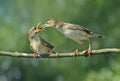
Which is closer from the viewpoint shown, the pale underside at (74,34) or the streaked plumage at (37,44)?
the streaked plumage at (37,44)

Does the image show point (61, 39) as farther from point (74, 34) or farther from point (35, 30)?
point (35, 30)

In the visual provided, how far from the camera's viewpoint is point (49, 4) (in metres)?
40.8

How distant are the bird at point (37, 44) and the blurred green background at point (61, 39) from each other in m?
18.6

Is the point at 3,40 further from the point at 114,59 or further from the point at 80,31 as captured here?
the point at 80,31

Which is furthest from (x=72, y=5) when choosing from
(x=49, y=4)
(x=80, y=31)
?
(x=80, y=31)

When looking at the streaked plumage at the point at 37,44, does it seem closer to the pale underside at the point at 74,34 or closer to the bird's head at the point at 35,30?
the bird's head at the point at 35,30

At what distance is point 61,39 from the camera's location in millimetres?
37062

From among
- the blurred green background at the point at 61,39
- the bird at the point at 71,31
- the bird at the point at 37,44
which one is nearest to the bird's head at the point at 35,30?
the bird at the point at 37,44

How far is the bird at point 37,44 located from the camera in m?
11.8

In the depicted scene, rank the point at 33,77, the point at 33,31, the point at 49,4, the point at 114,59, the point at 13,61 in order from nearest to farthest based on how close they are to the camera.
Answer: the point at 33,31, the point at 114,59, the point at 33,77, the point at 13,61, the point at 49,4

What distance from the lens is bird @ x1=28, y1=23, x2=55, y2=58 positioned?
1180 centimetres

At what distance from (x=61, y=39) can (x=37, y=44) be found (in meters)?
24.9

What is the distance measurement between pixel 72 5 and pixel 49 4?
5.43 ft

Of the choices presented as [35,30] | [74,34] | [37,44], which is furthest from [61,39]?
[35,30]
